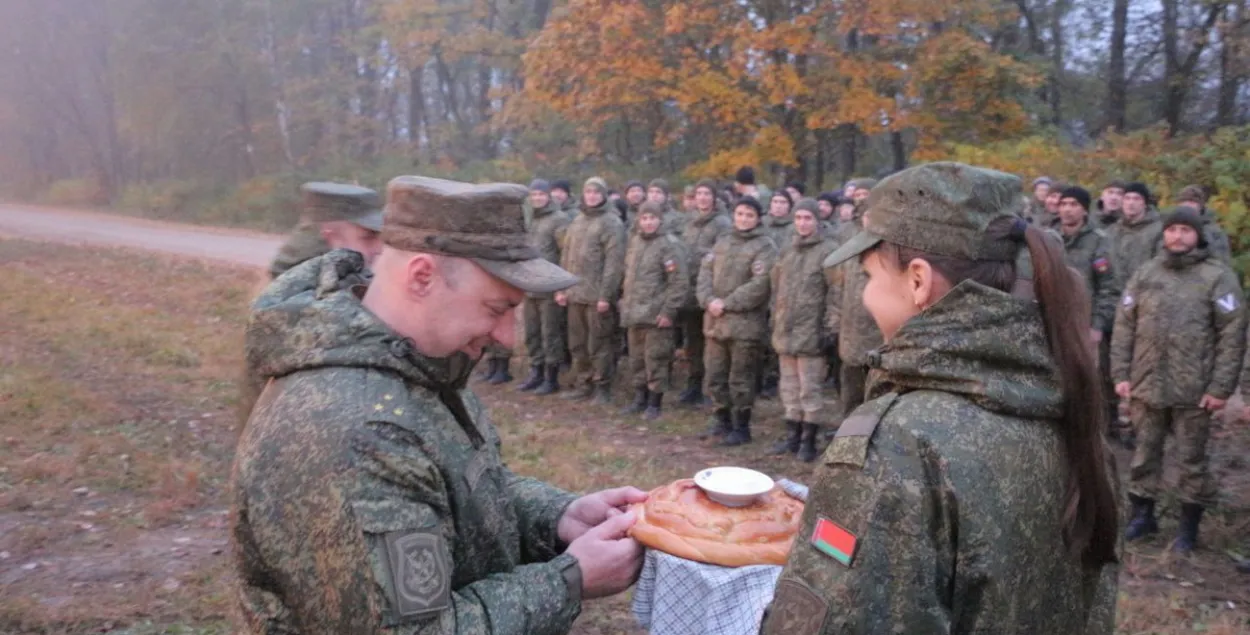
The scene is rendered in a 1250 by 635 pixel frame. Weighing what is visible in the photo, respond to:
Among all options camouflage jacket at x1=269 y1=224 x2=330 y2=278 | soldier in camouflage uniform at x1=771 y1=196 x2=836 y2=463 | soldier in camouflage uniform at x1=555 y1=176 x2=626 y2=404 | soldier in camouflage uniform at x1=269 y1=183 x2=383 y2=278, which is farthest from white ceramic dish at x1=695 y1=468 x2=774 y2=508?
soldier in camouflage uniform at x1=555 y1=176 x2=626 y2=404

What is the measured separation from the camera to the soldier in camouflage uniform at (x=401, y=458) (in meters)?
1.85

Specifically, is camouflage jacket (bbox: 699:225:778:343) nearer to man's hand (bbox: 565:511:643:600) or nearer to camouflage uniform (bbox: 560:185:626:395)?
camouflage uniform (bbox: 560:185:626:395)

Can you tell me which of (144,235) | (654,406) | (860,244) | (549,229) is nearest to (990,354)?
(860,244)

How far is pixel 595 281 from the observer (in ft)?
34.4

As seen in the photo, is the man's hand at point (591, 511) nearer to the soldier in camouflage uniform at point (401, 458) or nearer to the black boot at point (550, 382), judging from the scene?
the soldier in camouflage uniform at point (401, 458)

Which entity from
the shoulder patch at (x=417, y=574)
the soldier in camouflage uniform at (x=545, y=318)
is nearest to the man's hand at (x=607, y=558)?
the shoulder patch at (x=417, y=574)

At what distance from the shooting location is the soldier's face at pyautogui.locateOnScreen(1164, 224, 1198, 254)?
241 inches

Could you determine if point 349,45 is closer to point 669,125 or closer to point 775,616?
point 669,125

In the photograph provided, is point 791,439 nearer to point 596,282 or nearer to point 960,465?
point 596,282

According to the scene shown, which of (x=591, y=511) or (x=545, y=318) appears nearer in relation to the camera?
(x=591, y=511)

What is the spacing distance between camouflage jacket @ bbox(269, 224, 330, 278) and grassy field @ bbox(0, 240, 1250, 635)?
2.06 metres

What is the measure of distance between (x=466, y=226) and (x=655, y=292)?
7722mm

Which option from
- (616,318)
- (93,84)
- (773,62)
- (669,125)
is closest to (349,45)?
(93,84)

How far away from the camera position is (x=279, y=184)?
2986cm
